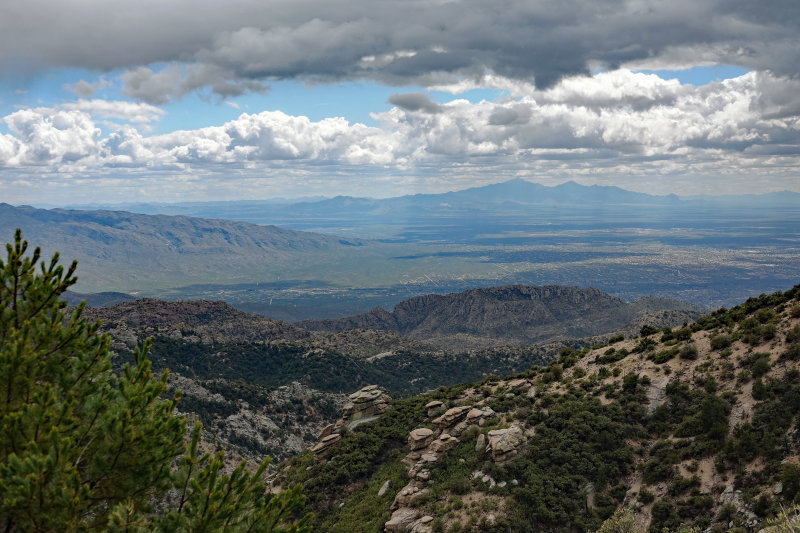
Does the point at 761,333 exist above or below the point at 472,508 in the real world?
above

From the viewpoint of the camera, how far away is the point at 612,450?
28.1 m

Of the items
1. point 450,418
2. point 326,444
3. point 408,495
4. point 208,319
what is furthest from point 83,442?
point 208,319

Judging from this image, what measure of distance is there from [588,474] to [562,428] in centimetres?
380

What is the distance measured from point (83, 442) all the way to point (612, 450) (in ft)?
87.2

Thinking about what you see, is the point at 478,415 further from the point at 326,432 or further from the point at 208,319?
the point at 208,319

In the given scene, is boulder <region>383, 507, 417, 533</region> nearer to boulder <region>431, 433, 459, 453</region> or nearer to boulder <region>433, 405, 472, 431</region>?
boulder <region>431, 433, 459, 453</region>

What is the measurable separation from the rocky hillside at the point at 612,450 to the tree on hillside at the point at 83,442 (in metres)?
18.2

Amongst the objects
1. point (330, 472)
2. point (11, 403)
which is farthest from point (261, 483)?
point (330, 472)

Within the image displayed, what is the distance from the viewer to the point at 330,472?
36.1 meters

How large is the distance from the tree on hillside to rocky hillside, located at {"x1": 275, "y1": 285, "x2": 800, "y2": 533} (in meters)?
18.2

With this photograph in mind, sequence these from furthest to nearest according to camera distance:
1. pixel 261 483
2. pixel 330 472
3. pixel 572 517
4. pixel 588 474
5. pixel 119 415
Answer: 1. pixel 330 472
2. pixel 588 474
3. pixel 572 517
4. pixel 261 483
5. pixel 119 415

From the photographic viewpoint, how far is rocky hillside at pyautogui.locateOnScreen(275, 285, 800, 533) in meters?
23.1

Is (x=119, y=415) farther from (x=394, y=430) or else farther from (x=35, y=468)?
(x=394, y=430)

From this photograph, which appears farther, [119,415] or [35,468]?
[119,415]
